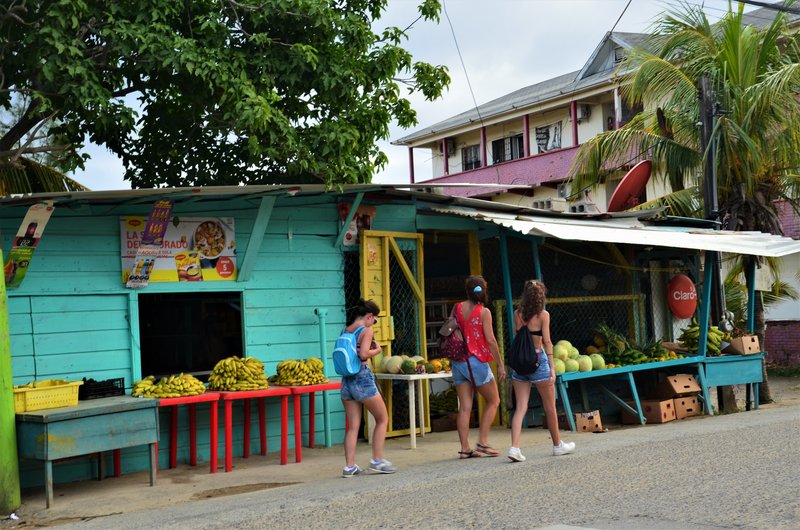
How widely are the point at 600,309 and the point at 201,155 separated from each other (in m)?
6.37

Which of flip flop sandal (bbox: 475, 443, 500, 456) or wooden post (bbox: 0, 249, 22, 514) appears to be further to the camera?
flip flop sandal (bbox: 475, 443, 500, 456)

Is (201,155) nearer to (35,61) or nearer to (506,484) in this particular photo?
(35,61)

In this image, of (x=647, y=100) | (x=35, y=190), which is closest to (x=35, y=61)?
(x=35, y=190)

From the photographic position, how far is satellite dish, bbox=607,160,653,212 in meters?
15.1

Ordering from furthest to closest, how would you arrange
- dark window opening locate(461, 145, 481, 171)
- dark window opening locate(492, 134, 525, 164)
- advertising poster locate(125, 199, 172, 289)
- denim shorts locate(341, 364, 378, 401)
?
dark window opening locate(461, 145, 481, 171) → dark window opening locate(492, 134, 525, 164) → advertising poster locate(125, 199, 172, 289) → denim shorts locate(341, 364, 378, 401)

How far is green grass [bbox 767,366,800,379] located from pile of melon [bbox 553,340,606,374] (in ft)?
33.6

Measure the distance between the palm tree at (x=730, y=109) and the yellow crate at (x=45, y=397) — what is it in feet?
32.1

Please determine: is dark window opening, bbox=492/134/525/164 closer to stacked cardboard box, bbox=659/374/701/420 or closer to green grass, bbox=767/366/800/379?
green grass, bbox=767/366/800/379

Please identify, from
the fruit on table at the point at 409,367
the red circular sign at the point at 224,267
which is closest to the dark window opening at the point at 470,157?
the fruit on table at the point at 409,367

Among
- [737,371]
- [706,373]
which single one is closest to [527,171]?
[737,371]

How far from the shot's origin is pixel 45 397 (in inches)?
320

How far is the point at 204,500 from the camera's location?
8.12 m

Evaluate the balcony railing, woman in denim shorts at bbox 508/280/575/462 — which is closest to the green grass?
the balcony railing

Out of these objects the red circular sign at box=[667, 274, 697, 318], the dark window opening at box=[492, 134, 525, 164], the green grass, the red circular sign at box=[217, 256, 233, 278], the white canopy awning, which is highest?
the dark window opening at box=[492, 134, 525, 164]
